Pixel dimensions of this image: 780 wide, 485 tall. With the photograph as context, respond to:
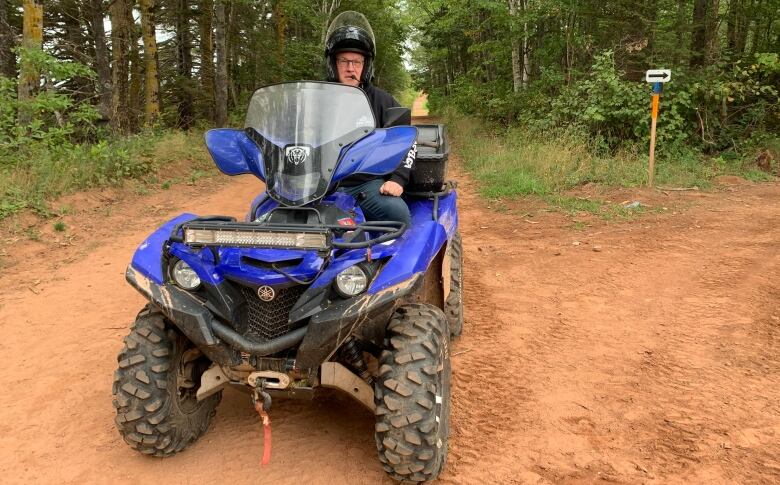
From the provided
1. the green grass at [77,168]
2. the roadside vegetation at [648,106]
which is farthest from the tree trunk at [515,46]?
the green grass at [77,168]

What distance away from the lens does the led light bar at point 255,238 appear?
7.45ft

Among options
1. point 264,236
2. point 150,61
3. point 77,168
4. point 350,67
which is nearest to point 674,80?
point 350,67

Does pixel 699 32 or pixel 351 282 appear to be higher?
pixel 699 32

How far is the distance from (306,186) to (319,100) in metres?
0.49

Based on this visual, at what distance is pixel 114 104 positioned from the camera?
11.2 metres

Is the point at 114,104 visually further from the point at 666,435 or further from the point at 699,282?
the point at 666,435

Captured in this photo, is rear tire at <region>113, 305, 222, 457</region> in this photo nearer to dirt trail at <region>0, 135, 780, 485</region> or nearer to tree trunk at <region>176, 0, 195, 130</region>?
dirt trail at <region>0, 135, 780, 485</region>

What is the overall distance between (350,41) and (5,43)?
35.0ft

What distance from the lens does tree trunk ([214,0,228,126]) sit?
1523 cm

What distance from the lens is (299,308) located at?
2424 mm

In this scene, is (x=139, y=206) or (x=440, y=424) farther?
(x=139, y=206)

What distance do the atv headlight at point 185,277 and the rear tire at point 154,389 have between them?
0.26m

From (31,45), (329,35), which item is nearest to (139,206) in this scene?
(31,45)

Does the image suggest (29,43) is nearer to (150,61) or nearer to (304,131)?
(150,61)
